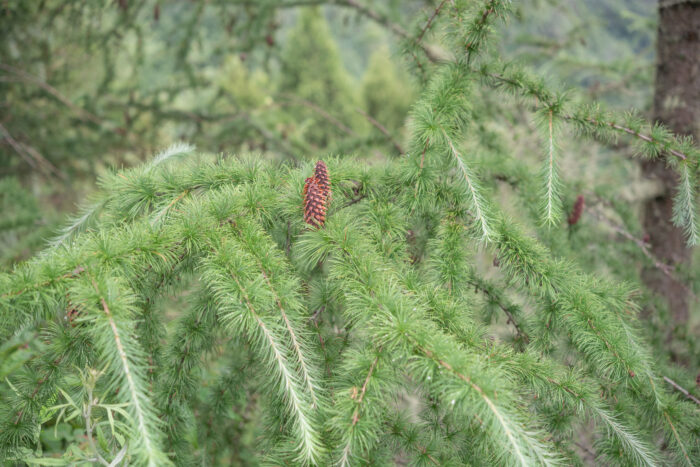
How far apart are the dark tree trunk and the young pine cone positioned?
2280 millimetres

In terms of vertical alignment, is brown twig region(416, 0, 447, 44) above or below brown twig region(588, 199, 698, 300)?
above

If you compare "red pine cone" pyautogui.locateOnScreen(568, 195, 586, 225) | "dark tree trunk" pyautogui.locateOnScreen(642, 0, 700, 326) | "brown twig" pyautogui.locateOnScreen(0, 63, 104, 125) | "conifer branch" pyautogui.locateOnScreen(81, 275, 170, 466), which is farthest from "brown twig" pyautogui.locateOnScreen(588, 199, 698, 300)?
"brown twig" pyautogui.locateOnScreen(0, 63, 104, 125)

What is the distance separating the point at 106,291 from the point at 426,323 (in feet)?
2.09

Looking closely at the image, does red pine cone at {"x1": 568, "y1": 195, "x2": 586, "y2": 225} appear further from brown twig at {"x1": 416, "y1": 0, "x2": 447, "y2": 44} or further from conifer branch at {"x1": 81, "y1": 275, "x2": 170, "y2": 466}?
conifer branch at {"x1": 81, "y1": 275, "x2": 170, "y2": 466}

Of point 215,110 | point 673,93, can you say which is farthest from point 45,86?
point 673,93

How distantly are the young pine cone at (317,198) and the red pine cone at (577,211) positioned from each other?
1270 mm

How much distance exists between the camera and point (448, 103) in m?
1.22

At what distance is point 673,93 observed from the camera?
250 centimetres

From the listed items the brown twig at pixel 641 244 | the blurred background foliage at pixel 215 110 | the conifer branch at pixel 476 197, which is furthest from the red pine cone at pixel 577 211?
the conifer branch at pixel 476 197

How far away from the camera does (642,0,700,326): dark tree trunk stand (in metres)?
2.45

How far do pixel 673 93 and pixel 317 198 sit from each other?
262 cm

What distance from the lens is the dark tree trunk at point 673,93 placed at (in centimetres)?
245

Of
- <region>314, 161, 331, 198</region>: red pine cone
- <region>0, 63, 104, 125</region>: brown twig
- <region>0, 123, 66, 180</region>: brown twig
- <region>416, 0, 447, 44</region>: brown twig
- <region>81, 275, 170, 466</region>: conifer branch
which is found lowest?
<region>0, 123, 66, 180</region>: brown twig

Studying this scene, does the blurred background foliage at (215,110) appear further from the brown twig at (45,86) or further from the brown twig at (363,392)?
the brown twig at (363,392)
